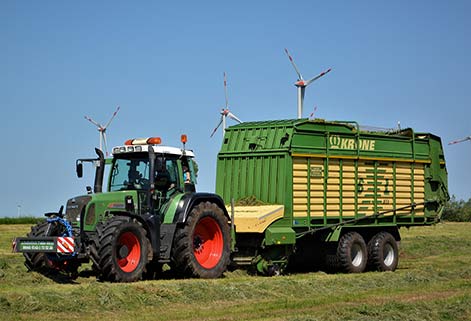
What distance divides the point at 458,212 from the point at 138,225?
43.2 meters

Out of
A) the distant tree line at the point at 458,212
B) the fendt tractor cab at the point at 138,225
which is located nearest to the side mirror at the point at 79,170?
the fendt tractor cab at the point at 138,225

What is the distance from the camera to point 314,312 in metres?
12.8

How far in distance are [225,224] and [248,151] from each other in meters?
2.87

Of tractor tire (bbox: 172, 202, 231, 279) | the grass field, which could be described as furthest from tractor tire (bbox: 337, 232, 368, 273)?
tractor tire (bbox: 172, 202, 231, 279)

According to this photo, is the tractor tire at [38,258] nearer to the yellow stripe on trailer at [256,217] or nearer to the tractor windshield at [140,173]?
the tractor windshield at [140,173]

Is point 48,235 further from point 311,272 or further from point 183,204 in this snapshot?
point 311,272

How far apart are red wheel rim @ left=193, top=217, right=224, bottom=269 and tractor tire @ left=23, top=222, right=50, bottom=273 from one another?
9.91ft

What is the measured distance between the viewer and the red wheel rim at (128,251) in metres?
14.9

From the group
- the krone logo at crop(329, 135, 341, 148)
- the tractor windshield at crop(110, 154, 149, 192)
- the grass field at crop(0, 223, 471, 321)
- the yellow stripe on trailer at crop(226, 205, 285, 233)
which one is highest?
the krone logo at crop(329, 135, 341, 148)

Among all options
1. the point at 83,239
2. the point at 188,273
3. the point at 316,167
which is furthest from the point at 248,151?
the point at 83,239

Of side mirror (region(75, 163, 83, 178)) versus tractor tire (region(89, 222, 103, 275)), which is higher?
side mirror (region(75, 163, 83, 178))

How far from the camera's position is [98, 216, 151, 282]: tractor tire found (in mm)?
14352

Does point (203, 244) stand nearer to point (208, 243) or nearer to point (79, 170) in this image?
point (208, 243)

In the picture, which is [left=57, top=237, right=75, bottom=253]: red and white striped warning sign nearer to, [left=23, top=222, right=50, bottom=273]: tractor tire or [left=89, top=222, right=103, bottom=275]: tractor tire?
[left=89, top=222, right=103, bottom=275]: tractor tire
